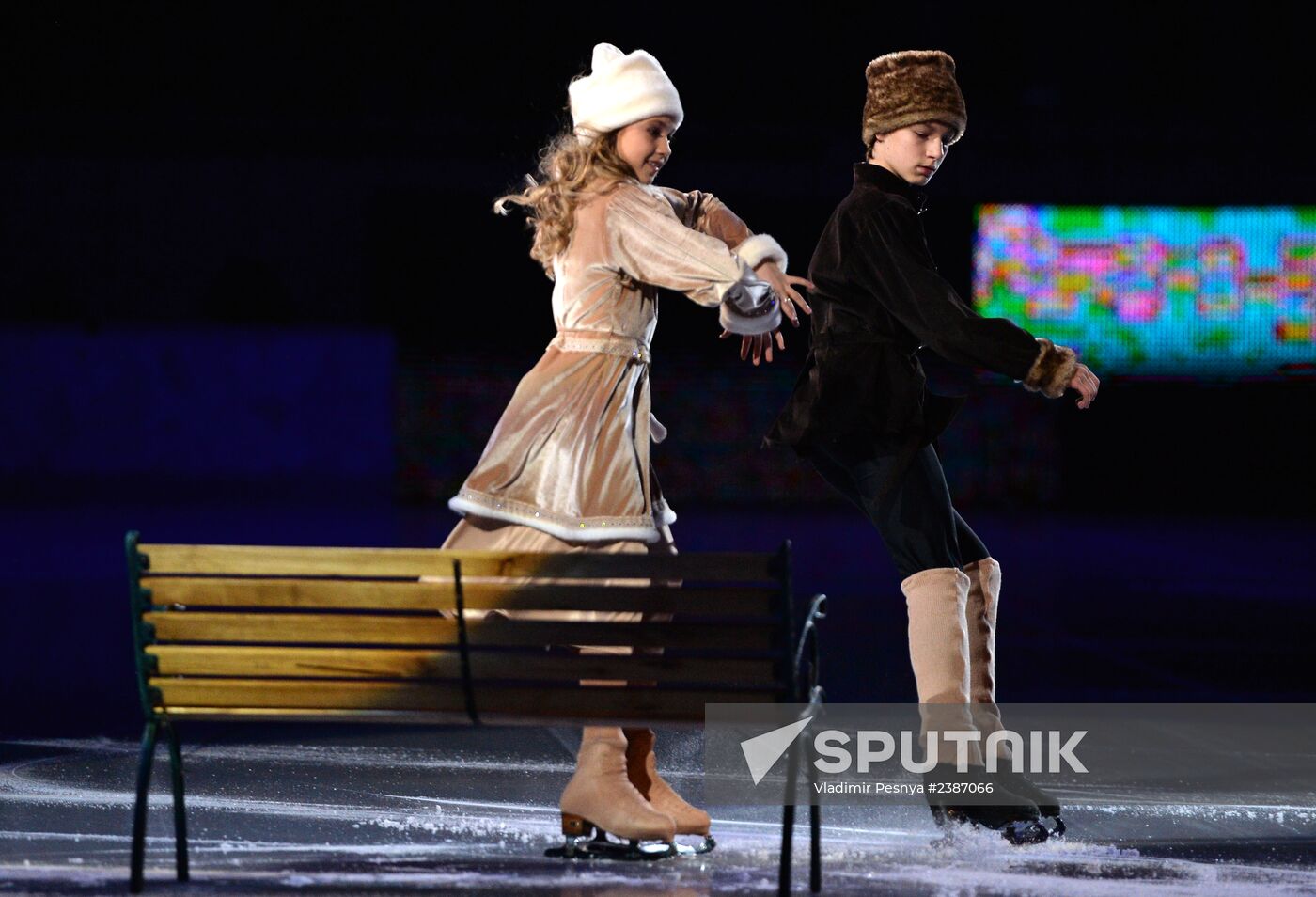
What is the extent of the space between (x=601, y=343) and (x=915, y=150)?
3.15 feet

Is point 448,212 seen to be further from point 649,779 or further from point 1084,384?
point 1084,384

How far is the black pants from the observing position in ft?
14.0

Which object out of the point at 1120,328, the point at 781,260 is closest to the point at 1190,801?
the point at 781,260

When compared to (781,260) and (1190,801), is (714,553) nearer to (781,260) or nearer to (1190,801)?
(781,260)

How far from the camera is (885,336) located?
4379mm

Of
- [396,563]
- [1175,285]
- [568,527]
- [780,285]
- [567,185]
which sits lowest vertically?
[396,563]

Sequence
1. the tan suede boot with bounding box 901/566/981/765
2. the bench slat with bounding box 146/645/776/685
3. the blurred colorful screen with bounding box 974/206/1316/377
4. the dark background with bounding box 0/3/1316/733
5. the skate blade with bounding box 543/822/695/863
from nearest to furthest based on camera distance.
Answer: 1. the bench slat with bounding box 146/645/776/685
2. the skate blade with bounding box 543/822/695/863
3. the tan suede boot with bounding box 901/566/981/765
4. the blurred colorful screen with bounding box 974/206/1316/377
5. the dark background with bounding box 0/3/1316/733

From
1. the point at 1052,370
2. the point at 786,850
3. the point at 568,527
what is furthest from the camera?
the point at 1052,370

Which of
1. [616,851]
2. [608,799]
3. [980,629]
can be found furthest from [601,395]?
[980,629]

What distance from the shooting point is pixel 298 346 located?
1945cm

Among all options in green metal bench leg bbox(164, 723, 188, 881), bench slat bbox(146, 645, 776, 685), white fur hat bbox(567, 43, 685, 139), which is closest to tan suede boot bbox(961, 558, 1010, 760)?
bench slat bbox(146, 645, 776, 685)

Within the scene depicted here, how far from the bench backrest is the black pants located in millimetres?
766

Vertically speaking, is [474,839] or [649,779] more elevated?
[649,779]

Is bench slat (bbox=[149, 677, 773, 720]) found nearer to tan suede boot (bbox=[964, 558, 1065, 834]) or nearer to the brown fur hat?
tan suede boot (bbox=[964, 558, 1065, 834])
